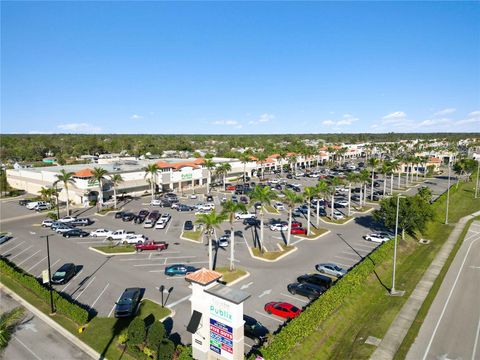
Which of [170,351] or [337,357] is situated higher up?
[170,351]

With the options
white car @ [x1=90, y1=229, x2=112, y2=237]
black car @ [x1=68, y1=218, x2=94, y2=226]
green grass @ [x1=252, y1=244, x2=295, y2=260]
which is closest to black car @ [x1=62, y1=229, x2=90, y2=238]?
white car @ [x1=90, y1=229, x2=112, y2=237]

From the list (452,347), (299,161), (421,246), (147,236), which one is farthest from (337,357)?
(299,161)

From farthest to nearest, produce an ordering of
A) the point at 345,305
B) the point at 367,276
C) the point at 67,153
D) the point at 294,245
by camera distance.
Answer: the point at 67,153 < the point at 294,245 < the point at 367,276 < the point at 345,305

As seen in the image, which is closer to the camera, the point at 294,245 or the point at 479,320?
the point at 479,320

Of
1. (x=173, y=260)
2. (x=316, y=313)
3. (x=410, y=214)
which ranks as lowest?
(x=173, y=260)

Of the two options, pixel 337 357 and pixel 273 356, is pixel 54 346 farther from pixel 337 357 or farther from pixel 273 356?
pixel 337 357

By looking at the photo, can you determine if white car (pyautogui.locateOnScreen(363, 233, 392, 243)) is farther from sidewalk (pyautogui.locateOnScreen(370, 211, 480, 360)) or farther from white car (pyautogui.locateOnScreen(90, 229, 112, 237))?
white car (pyautogui.locateOnScreen(90, 229, 112, 237))

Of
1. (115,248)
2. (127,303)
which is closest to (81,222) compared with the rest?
(115,248)

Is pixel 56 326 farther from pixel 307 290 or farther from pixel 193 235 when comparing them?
pixel 193 235

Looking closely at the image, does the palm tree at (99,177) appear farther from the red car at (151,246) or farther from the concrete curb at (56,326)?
the concrete curb at (56,326)
